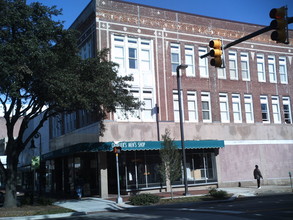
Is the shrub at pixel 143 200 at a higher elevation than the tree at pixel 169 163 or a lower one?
lower

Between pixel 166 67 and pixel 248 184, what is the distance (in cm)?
1170

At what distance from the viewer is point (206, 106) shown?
98.7 feet

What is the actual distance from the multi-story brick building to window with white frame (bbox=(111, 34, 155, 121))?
0.08 metres

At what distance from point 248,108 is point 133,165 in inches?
473

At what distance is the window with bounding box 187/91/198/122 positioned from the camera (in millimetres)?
29172

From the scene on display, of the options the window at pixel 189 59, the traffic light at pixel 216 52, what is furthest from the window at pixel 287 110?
the traffic light at pixel 216 52

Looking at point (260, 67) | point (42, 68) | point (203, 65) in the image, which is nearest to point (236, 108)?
point (203, 65)

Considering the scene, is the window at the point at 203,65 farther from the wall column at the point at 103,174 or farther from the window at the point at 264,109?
the wall column at the point at 103,174

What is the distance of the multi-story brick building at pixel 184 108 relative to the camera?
26.3 m

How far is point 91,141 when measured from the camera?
25.7 m

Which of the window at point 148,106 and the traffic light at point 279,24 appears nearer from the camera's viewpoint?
the traffic light at point 279,24

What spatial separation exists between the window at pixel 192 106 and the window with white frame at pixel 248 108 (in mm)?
5198

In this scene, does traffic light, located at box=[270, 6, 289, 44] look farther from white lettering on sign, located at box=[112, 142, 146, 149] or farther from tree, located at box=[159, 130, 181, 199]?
white lettering on sign, located at box=[112, 142, 146, 149]

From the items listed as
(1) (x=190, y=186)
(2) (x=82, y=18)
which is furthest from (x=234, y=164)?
(2) (x=82, y=18)
